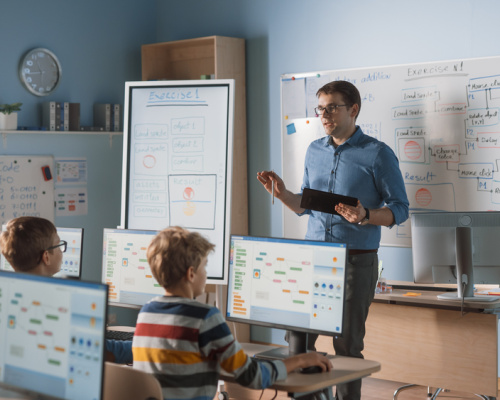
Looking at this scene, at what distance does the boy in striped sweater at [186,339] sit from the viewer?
2.17 metres

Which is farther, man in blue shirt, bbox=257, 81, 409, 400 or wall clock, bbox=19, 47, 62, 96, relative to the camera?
wall clock, bbox=19, 47, 62, 96

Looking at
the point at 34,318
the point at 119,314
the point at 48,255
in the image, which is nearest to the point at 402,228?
the point at 119,314

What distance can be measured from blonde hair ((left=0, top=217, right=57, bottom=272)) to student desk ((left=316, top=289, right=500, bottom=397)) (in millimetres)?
1942

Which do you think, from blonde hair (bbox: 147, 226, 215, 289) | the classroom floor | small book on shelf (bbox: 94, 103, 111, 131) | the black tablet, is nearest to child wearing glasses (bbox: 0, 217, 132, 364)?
blonde hair (bbox: 147, 226, 215, 289)

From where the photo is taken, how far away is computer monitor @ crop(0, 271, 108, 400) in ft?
5.84

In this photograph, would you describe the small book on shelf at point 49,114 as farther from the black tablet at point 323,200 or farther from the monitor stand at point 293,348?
the monitor stand at point 293,348

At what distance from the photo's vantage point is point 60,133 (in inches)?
219

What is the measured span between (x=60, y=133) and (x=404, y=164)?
8.29 ft

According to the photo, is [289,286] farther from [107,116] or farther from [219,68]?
[107,116]

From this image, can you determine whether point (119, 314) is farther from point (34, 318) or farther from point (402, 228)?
point (34, 318)

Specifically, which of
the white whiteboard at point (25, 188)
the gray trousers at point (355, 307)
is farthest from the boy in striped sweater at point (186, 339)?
the white whiteboard at point (25, 188)

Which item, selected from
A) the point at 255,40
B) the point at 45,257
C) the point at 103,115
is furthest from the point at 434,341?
the point at 103,115

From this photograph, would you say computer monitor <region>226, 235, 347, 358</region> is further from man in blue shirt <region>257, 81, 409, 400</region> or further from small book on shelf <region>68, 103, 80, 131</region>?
small book on shelf <region>68, 103, 80, 131</region>

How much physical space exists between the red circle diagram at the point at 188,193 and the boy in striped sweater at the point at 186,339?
2326 millimetres
